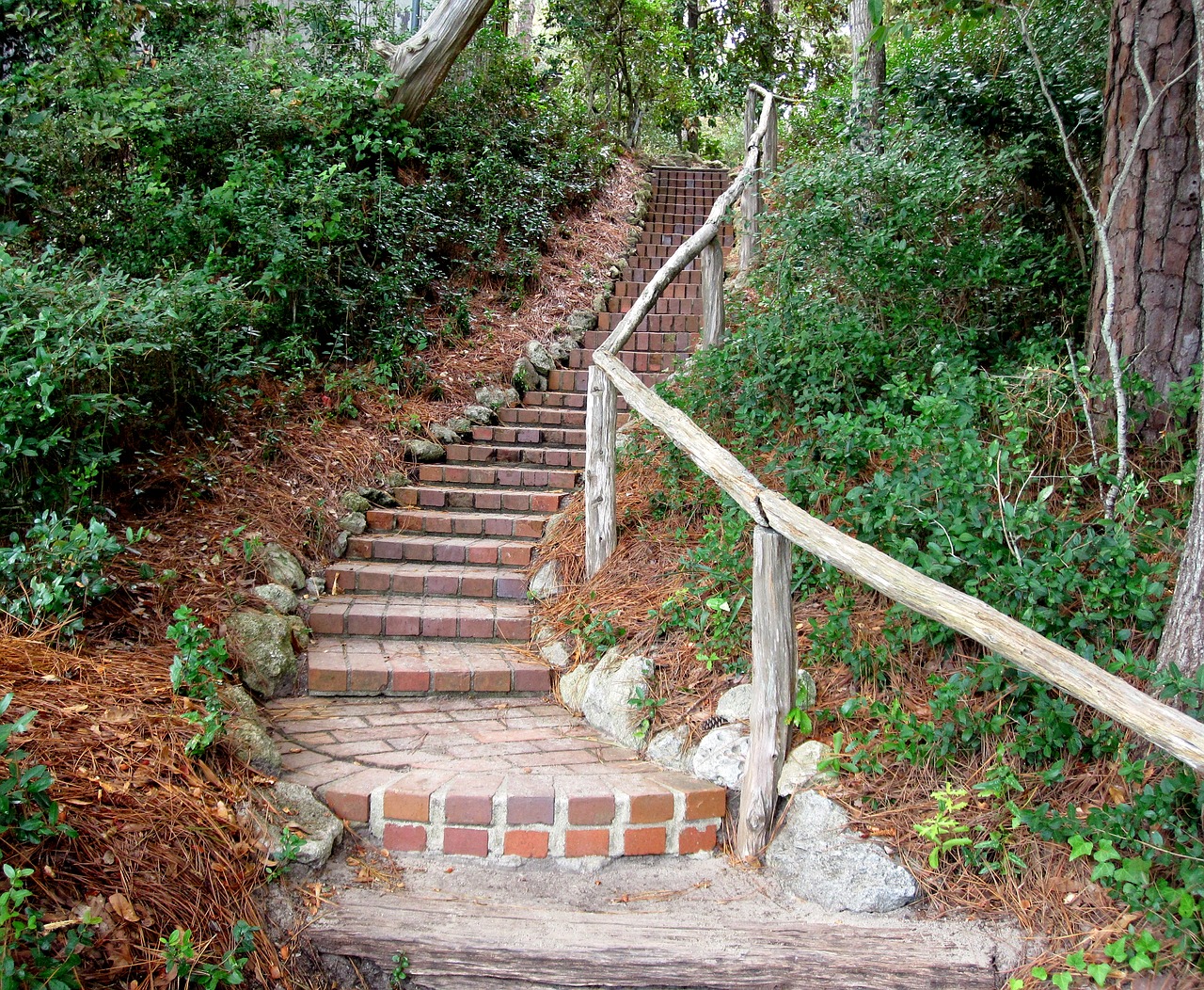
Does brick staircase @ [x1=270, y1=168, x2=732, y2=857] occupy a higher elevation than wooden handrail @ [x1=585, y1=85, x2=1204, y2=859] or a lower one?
lower

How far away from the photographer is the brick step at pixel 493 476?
5320 mm

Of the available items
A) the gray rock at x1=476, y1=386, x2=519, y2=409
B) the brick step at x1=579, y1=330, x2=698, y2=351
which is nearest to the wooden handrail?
the gray rock at x1=476, y1=386, x2=519, y2=409

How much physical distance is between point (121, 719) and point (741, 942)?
1951 millimetres

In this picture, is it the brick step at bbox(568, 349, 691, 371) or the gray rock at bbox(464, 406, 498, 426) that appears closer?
the gray rock at bbox(464, 406, 498, 426)

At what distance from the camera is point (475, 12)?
7.79 m

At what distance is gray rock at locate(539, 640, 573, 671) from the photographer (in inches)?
153

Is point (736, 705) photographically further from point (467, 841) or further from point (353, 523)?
point (353, 523)

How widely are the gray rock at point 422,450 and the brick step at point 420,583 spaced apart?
1.11 metres

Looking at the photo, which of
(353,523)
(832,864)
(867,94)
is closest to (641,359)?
(867,94)

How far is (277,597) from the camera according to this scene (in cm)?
394

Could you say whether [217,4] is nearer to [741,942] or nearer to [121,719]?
[121,719]

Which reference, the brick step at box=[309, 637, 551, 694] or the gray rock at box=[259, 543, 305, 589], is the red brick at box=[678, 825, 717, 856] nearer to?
the brick step at box=[309, 637, 551, 694]

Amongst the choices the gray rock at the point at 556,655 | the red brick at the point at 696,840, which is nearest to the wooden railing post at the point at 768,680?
the red brick at the point at 696,840

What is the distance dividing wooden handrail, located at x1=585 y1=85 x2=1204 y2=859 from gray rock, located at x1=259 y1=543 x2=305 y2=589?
1.39 m
